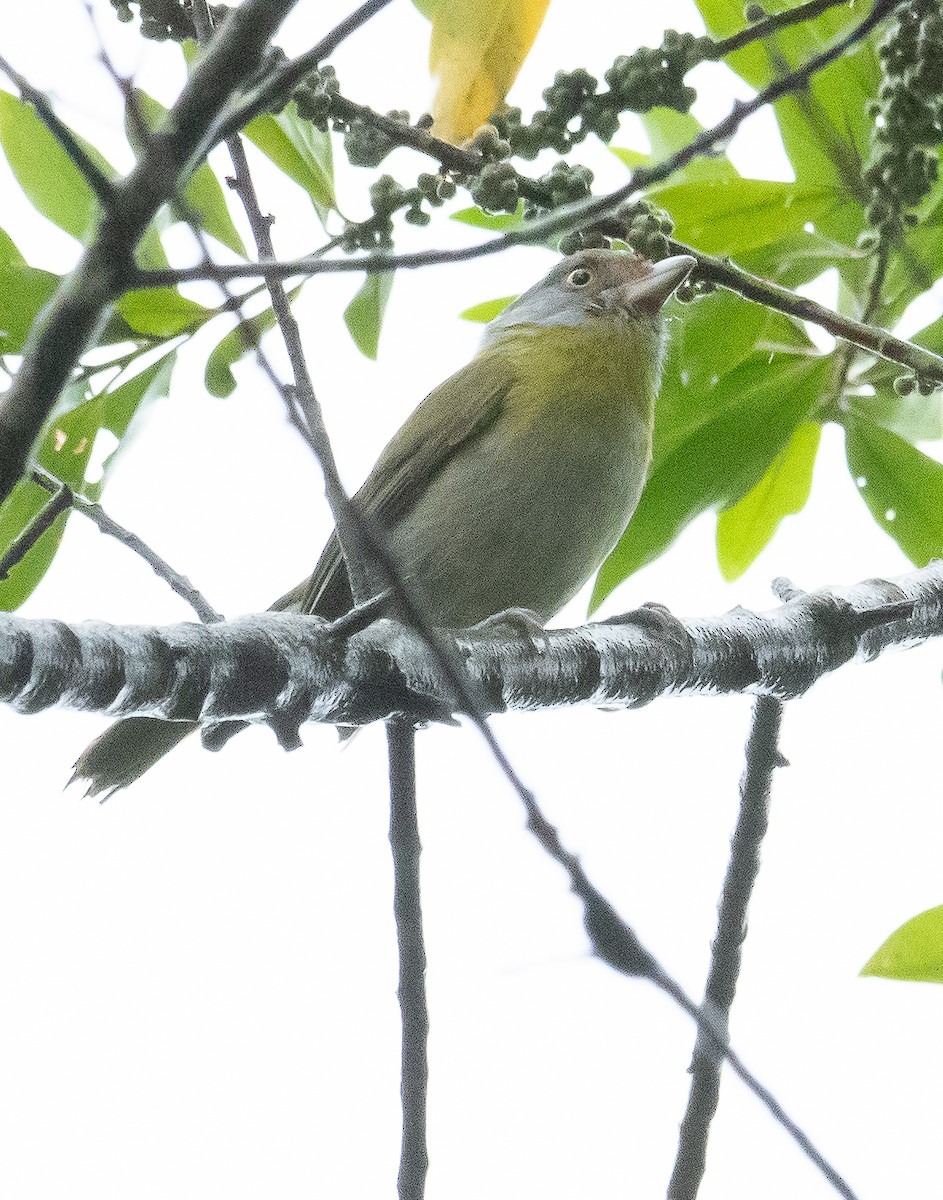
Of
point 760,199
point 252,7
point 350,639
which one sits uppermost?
point 760,199

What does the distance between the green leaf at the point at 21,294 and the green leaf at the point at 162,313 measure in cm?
19

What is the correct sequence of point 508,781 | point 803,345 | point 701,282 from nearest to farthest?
1. point 508,781
2. point 701,282
3. point 803,345

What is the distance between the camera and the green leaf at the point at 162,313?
3.06 m

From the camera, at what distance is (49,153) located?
3.02 m

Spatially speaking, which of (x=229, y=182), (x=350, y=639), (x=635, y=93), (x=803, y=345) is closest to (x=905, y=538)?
(x=803, y=345)

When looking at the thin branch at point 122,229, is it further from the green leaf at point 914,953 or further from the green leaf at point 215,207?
the green leaf at point 914,953

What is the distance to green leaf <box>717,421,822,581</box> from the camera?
3703 millimetres

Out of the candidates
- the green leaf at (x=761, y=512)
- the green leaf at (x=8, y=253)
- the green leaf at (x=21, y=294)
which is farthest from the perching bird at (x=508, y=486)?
the green leaf at (x=8, y=253)

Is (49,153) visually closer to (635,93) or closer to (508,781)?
(635,93)

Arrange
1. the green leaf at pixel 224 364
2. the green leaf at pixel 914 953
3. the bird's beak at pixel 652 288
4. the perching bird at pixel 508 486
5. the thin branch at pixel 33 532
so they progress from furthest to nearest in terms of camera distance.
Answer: the bird's beak at pixel 652 288 → the perching bird at pixel 508 486 → the green leaf at pixel 224 364 → the green leaf at pixel 914 953 → the thin branch at pixel 33 532

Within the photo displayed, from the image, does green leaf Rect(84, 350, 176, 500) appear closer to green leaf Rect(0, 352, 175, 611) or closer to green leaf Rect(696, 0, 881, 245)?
green leaf Rect(0, 352, 175, 611)

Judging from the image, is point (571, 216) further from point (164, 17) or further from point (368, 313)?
point (368, 313)

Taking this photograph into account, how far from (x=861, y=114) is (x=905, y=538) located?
40.3 inches

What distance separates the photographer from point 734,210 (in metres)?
3.21
